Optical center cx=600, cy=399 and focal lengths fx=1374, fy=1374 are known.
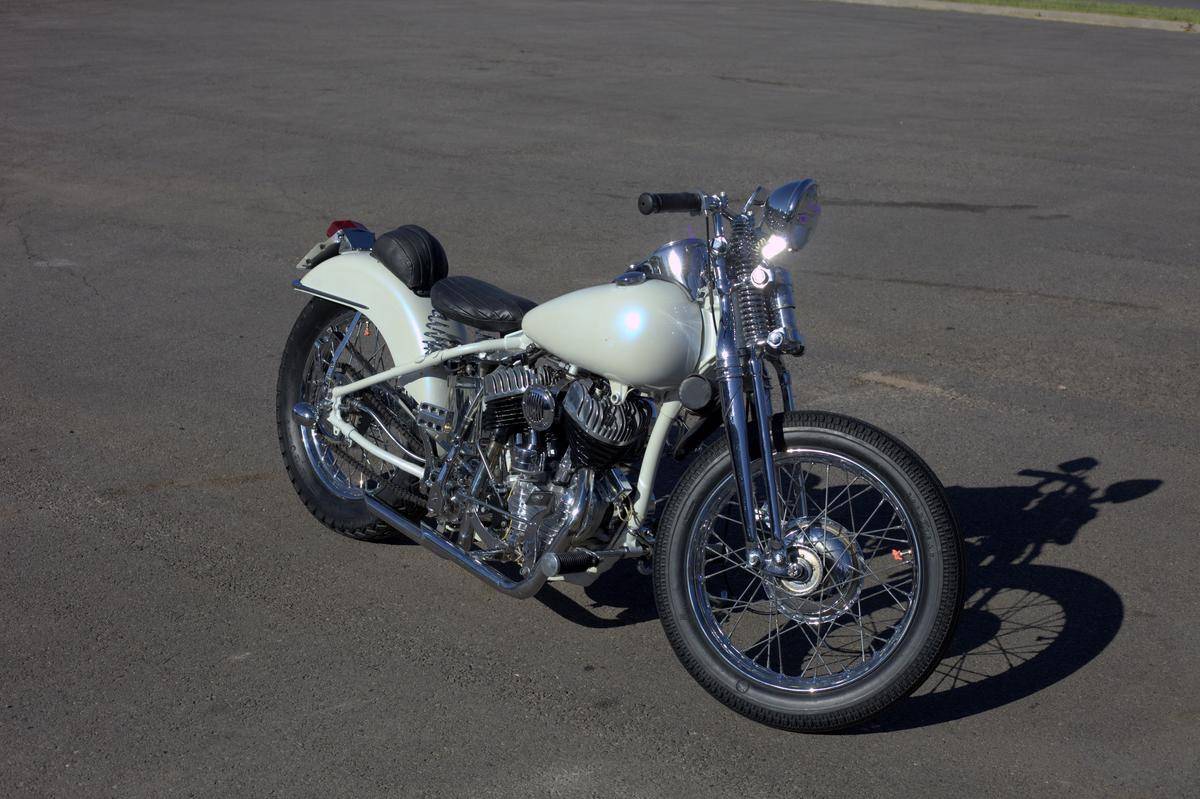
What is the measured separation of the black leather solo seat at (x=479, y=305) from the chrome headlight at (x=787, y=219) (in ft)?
3.00

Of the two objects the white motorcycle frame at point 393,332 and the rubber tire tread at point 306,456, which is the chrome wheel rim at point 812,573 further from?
the rubber tire tread at point 306,456

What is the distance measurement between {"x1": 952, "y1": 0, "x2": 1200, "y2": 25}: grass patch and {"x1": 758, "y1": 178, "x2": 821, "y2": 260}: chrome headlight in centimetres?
2410

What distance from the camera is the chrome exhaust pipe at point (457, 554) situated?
421cm

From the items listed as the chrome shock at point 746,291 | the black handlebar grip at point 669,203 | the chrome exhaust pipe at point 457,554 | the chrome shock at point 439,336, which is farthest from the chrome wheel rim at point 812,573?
the chrome shock at point 439,336

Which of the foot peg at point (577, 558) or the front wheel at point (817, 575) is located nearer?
the front wheel at point (817, 575)

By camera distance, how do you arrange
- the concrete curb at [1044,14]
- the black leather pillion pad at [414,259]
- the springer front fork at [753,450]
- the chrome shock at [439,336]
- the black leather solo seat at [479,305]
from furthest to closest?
1. the concrete curb at [1044,14]
2. the black leather pillion pad at [414,259]
3. the chrome shock at [439,336]
4. the black leather solo seat at [479,305]
5. the springer front fork at [753,450]

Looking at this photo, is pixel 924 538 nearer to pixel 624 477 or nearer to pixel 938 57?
pixel 624 477

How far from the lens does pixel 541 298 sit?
8.05 m

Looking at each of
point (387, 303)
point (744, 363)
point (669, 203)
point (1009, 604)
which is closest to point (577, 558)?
point (744, 363)

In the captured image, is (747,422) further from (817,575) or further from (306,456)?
(306,456)

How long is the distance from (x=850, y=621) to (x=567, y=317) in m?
1.36

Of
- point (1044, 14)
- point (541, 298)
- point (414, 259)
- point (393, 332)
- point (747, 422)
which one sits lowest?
point (541, 298)

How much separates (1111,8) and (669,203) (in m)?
25.4

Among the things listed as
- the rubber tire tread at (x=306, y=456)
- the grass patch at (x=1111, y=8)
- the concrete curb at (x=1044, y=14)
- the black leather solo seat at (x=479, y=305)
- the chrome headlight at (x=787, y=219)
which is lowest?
the rubber tire tread at (x=306, y=456)
